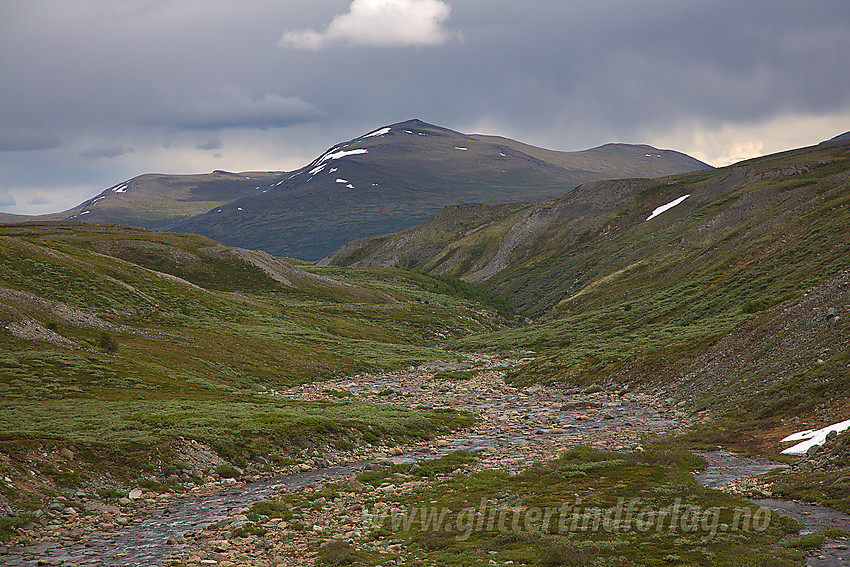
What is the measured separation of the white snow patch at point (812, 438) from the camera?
25.3 metres

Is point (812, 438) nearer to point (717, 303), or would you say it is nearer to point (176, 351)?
point (717, 303)

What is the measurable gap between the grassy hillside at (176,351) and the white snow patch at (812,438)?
22.6 metres

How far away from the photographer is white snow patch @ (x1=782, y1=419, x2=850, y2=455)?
25.3m

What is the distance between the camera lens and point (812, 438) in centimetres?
2639

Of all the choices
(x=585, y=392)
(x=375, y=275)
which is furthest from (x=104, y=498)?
(x=375, y=275)

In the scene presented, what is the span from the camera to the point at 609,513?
20.0 meters

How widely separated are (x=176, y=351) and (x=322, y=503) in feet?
146

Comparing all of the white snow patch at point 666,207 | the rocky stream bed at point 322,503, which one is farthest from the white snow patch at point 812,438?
the white snow patch at point 666,207

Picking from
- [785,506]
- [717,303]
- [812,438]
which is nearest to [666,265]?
[717,303]

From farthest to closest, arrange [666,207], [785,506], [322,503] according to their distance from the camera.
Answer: [666,207]
[322,503]
[785,506]

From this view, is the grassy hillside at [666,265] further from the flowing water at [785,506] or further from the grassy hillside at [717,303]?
the flowing water at [785,506]

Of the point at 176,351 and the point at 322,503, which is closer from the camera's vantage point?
the point at 322,503

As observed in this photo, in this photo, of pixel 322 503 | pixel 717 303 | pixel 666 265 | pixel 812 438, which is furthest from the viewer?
pixel 666 265

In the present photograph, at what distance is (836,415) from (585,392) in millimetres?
28127
